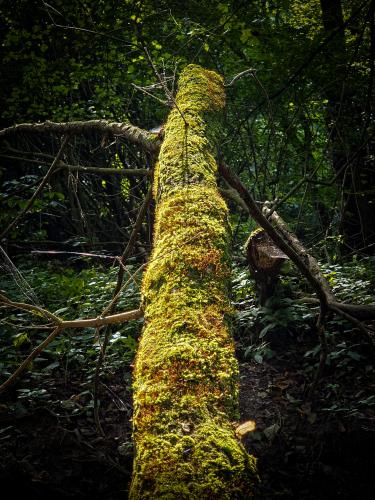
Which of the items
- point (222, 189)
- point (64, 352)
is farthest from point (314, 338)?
point (64, 352)

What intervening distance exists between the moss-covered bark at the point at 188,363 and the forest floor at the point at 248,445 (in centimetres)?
197

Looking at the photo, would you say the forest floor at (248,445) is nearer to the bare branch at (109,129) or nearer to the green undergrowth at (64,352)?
the green undergrowth at (64,352)

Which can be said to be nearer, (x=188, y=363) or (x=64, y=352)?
(x=188, y=363)

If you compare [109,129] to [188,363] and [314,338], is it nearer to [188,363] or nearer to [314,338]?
[188,363]

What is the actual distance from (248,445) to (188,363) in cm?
273

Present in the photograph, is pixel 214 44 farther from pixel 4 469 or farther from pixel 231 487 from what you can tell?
pixel 231 487

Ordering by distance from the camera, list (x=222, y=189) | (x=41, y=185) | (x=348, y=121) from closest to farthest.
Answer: (x=222, y=189), (x=41, y=185), (x=348, y=121)

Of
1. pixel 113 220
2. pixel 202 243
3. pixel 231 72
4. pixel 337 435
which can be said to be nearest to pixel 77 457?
pixel 337 435

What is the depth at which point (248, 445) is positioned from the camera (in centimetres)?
325

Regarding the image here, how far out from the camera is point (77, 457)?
3072 mm

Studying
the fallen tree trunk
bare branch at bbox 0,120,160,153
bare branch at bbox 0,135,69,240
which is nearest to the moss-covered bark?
bare branch at bbox 0,120,160,153

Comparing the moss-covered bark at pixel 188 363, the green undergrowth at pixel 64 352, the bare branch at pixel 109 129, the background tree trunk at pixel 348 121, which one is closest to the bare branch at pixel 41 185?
the bare branch at pixel 109 129

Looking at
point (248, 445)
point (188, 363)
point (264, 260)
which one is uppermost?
point (188, 363)

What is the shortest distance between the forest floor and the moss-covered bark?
A: 1.97 m
